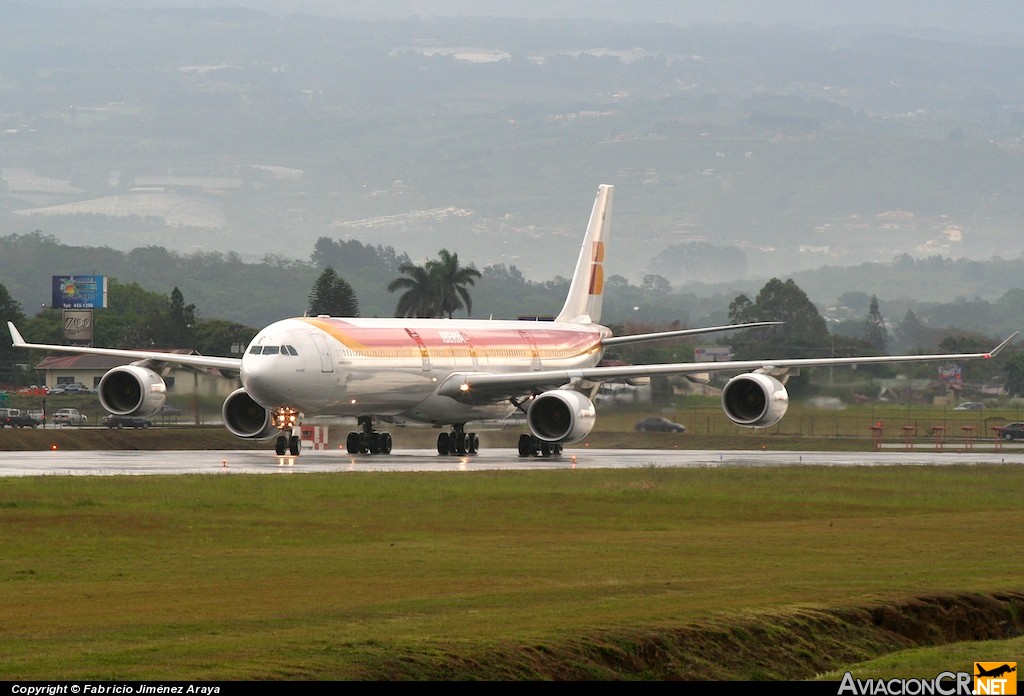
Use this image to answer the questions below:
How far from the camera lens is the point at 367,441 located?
54969mm

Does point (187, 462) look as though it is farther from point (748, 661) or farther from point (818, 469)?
point (748, 661)

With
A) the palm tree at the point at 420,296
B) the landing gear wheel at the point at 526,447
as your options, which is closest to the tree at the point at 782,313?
the palm tree at the point at 420,296

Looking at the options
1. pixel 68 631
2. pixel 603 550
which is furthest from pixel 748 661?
pixel 603 550

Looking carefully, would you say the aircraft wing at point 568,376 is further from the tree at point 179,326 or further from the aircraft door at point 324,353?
the tree at point 179,326

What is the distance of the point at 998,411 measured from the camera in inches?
3784

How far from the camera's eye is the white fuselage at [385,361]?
4966 cm

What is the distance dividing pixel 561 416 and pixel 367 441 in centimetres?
662

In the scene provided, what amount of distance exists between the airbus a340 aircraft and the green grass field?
12.3 metres

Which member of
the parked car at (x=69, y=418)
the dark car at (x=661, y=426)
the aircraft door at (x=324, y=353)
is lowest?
the parked car at (x=69, y=418)

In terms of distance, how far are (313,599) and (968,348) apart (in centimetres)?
11906

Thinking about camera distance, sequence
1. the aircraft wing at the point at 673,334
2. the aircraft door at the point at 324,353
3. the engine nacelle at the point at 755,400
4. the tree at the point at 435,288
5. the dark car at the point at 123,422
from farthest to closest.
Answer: the tree at the point at 435,288 → the dark car at the point at 123,422 → the aircraft wing at the point at 673,334 → the engine nacelle at the point at 755,400 → the aircraft door at the point at 324,353

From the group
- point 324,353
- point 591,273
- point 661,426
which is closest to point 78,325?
point 591,273

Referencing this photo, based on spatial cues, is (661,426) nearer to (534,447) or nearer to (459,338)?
(459,338)

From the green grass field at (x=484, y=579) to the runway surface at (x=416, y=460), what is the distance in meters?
5.78
